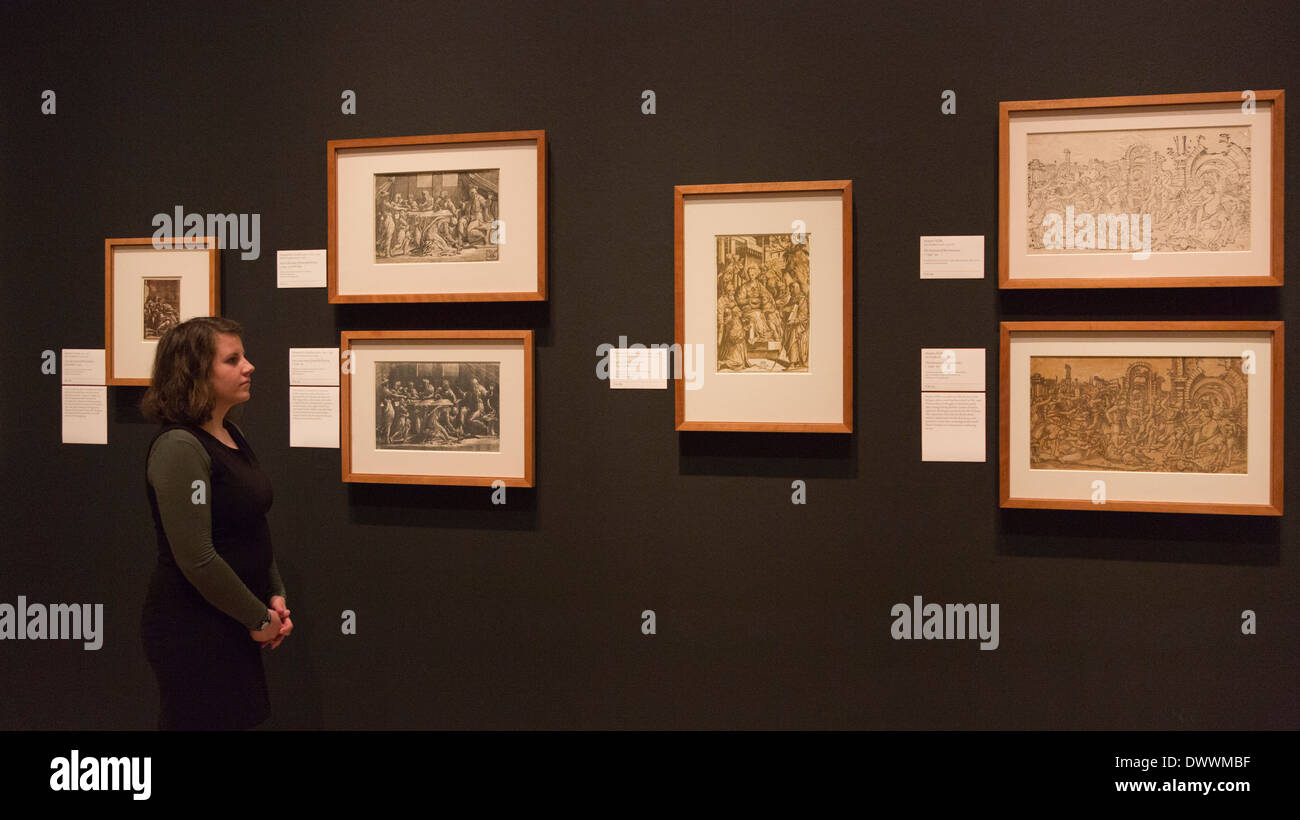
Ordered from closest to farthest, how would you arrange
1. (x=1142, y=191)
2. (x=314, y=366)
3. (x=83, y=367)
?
(x=1142, y=191) < (x=314, y=366) < (x=83, y=367)

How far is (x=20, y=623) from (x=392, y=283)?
1903 mm

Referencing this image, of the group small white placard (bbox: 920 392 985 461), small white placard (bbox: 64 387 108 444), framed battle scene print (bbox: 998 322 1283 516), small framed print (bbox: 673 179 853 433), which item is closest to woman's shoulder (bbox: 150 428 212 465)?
small white placard (bbox: 64 387 108 444)

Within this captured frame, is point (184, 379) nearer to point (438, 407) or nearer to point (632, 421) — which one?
point (438, 407)

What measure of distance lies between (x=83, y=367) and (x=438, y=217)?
1.46m

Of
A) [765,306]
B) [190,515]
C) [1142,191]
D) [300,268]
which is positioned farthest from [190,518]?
[1142,191]

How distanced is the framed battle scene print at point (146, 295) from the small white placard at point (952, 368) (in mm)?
2410

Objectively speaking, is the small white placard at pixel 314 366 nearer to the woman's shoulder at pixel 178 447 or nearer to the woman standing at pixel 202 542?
the woman standing at pixel 202 542

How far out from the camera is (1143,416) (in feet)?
8.39

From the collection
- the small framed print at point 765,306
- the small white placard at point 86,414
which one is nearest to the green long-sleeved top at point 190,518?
the small white placard at point 86,414

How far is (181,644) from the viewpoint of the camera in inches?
89.6

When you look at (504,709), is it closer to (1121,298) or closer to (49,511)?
(49,511)

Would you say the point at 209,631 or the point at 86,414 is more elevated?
the point at 86,414

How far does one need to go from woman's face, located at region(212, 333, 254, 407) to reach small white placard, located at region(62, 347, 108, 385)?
1.06 m

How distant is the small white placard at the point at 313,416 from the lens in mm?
2943
